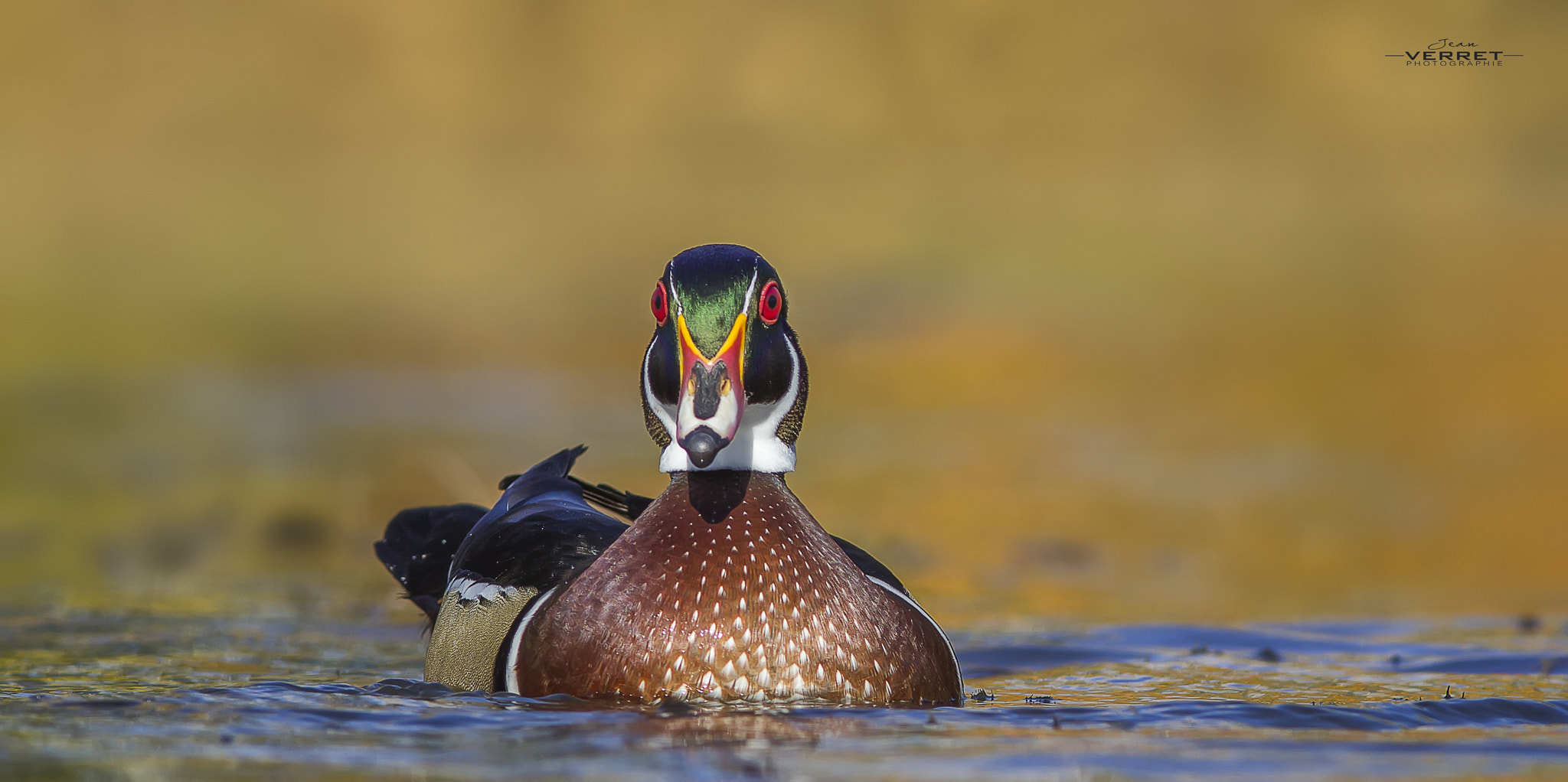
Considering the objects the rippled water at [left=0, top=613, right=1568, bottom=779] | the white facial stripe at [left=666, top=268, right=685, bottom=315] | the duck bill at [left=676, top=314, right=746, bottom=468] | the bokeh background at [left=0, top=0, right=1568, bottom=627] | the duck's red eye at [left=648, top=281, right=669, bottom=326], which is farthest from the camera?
the bokeh background at [left=0, top=0, right=1568, bottom=627]

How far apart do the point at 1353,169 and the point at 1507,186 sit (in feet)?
4.06

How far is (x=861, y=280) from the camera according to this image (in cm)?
1449

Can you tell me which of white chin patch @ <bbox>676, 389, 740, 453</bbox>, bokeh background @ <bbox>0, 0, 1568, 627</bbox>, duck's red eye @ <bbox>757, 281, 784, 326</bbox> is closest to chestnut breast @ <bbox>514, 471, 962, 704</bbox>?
white chin patch @ <bbox>676, 389, 740, 453</bbox>

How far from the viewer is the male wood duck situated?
228 inches

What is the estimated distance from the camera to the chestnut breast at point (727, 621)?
5.78 metres

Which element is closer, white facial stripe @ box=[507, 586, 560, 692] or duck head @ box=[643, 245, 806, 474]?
duck head @ box=[643, 245, 806, 474]

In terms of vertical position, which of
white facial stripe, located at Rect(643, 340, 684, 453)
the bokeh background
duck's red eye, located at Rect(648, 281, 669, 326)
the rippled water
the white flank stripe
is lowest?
the rippled water

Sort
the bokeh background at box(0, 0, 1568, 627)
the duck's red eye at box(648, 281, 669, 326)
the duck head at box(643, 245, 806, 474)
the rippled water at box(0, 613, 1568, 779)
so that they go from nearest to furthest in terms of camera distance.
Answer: the rippled water at box(0, 613, 1568, 779) < the duck head at box(643, 245, 806, 474) < the duck's red eye at box(648, 281, 669, 326) < the bokeh background at box(0, 0, 1568, 627)

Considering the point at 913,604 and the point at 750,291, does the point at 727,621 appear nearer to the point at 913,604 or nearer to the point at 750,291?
the point at 913,604

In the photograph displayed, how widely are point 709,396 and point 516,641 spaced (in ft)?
3.56

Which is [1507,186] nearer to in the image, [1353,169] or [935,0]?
[1353,169]

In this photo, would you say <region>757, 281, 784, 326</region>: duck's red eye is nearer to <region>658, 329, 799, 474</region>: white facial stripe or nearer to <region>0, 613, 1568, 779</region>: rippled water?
<region>658, 329, 799, 474</region>: white facial stripe

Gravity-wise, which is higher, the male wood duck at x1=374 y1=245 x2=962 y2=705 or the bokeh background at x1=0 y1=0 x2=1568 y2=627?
the bokeh background at x1=0 y1=0 x2=1568 y2=627

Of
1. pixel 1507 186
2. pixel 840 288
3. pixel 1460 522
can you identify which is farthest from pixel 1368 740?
pixel 1507 186
